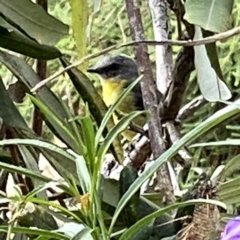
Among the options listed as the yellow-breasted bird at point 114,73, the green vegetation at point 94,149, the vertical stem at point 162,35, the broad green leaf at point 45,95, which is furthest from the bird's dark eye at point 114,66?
the broad green leaf at point 45,95

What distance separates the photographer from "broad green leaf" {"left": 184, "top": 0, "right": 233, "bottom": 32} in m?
0.56

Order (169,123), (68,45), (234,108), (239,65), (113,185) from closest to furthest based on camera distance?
(234,108)
(113,185)
(169,123)
(239,65)
(68,45)

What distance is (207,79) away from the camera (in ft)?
2.20

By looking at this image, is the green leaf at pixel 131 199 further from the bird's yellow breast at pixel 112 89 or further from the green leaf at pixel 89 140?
the bird's yellow breast at pixel 112 89

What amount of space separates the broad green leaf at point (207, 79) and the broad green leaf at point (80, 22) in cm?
13

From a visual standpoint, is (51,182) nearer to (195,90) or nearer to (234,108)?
(234,108)

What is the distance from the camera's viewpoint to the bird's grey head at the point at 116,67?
237 centimetres

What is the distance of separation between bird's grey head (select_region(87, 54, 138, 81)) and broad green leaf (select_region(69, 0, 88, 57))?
1.56m

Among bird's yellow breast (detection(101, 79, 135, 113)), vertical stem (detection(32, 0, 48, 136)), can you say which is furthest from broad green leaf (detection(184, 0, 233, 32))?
bird's yellow breast (detection(101, 79, 135, 113))

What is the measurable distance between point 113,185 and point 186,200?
13cm

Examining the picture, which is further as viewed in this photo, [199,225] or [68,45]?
[68,45]

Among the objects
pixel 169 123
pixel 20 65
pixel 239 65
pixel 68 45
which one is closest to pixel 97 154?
pixel 20 65

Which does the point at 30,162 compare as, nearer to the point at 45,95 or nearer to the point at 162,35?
the point at 45,95

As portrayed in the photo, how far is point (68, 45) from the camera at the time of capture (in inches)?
110
